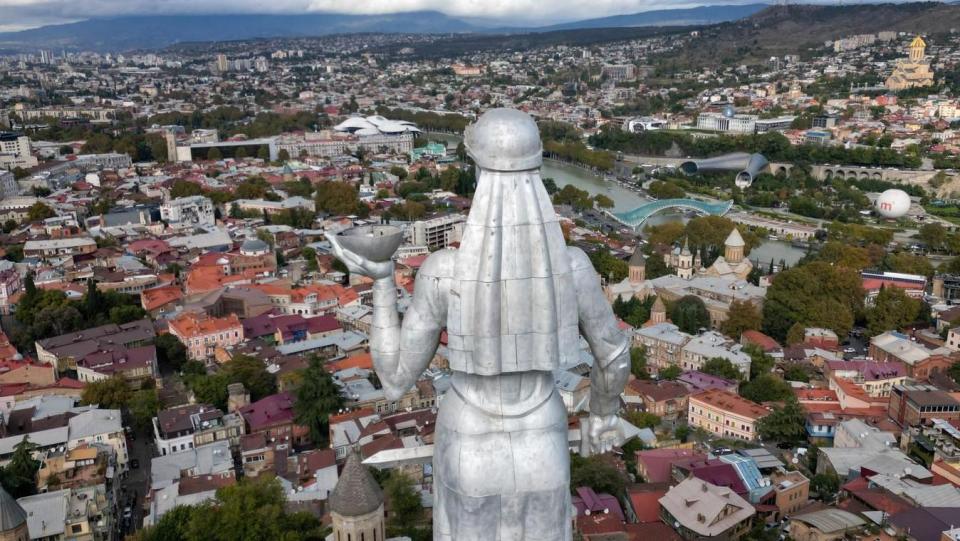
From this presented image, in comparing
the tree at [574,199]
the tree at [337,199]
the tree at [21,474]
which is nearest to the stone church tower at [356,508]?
the tree at [21,474]

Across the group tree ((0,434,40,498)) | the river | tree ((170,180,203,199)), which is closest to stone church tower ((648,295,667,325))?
the river

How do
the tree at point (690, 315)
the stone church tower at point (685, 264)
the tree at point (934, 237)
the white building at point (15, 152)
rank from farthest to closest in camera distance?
the white building at point (15, 152)
the tree at point (934, 237)
the stone church tower at point (685, 264)
the tree at point (690, 315)

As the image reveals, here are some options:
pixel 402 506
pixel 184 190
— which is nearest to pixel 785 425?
pixel 402 506

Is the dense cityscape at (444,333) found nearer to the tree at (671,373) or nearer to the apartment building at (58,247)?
the apartment building at (58,247)

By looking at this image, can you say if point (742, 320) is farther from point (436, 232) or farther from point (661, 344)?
point (436, 232)

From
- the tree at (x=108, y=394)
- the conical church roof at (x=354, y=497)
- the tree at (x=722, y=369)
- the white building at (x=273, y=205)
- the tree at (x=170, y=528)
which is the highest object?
the conical church roof at (x=354, y=497)

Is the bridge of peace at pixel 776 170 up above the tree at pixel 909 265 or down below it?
above

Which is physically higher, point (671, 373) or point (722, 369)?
point (722, 369)
